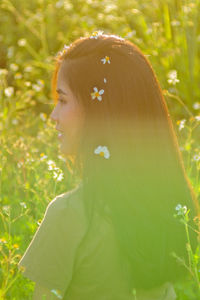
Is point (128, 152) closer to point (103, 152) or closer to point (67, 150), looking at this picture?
point (103, 152)

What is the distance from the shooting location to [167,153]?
1.95 metres

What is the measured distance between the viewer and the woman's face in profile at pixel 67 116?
190 centimetres

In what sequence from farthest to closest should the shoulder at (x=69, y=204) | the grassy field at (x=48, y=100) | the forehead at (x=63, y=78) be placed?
the grassy field at (x=48, y=100) → the forehead at (x=63, y=78) → the shoulder at (x=69, y=204)

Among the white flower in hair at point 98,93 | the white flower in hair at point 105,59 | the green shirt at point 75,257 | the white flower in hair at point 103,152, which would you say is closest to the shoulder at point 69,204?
the green shirt at point 75,257

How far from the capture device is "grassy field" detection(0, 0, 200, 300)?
9.22ft

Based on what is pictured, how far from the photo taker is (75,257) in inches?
72.9

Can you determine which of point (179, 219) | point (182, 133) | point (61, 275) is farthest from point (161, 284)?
point (182, 133)

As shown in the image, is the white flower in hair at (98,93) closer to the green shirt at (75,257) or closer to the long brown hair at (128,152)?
the long brown hair at (128,152)

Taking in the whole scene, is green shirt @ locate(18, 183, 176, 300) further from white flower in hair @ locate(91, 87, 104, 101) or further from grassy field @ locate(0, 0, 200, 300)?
white flower in hair @ locate(91, 87, 104, 101)

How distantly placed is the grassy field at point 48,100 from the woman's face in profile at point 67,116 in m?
0.42

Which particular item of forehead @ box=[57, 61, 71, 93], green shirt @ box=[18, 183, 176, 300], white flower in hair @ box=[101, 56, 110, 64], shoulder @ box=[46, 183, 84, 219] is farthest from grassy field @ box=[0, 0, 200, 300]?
white flower in hair @ box=[101, 56, 110, 64]

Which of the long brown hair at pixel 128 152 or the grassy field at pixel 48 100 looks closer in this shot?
the long brown hair at pixel 128 152

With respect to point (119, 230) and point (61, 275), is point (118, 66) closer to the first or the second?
point (119, 230)

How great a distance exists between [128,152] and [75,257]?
0.39m
